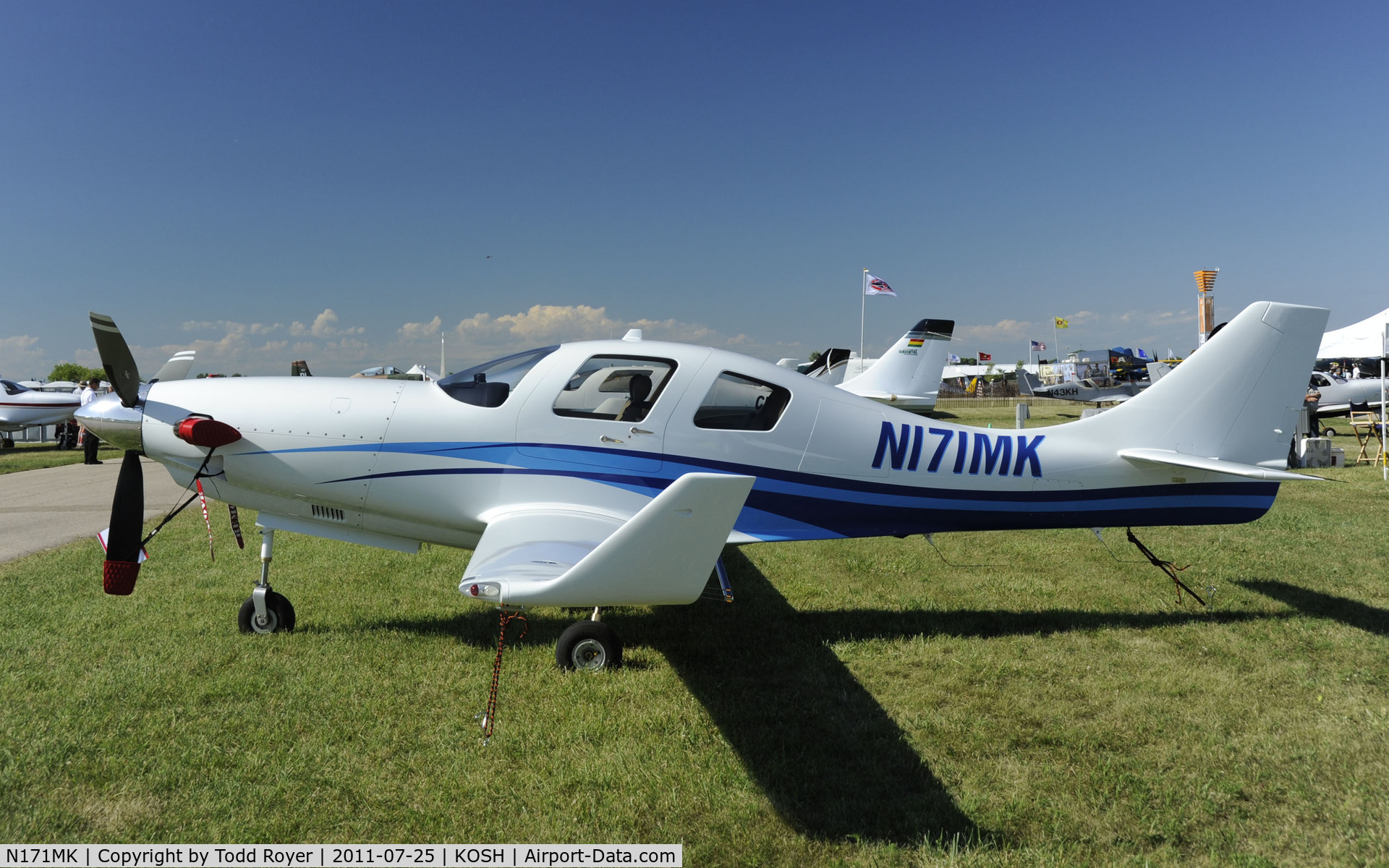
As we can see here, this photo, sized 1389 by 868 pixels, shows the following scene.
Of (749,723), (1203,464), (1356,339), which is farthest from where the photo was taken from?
(1356,339)

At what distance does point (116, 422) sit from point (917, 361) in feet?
83.2

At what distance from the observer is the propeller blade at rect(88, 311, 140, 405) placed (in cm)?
481

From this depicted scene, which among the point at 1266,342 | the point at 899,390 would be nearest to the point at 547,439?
the point at 1266,342

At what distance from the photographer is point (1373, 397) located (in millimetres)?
24438

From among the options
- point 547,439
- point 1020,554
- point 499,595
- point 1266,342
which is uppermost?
point 1266,342

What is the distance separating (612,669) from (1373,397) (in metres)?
30.9

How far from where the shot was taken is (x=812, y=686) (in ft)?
15.6

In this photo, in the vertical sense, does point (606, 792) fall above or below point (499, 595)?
below

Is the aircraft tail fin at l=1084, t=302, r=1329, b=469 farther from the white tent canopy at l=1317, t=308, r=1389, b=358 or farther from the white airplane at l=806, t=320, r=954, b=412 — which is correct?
the white tent canopy at l=1317, t=308, r=1389, b=358

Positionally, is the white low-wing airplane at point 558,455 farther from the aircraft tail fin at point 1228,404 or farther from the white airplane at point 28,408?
the white airplane at point 28,408

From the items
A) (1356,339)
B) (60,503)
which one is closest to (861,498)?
(60,503)

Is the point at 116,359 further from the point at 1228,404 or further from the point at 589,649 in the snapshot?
the point at 1228,404

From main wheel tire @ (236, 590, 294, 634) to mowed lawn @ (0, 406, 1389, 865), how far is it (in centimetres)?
12

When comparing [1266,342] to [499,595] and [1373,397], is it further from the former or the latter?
[1373,397]
